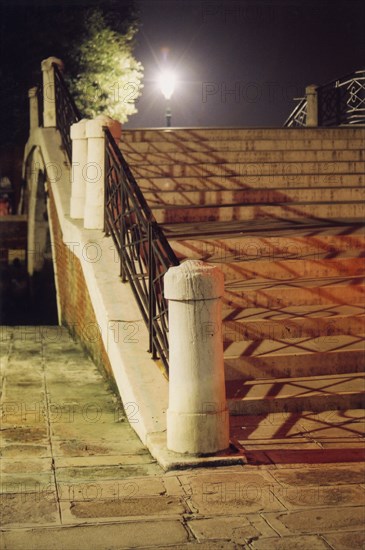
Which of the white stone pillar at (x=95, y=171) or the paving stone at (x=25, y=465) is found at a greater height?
the white stone pillar at (x=95, y=171)

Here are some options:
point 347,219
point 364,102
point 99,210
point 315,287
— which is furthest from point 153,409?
point 364,102

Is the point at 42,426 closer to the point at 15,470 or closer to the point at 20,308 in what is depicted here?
the point at 15,470

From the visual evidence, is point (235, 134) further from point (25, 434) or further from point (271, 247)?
point (25, 434)

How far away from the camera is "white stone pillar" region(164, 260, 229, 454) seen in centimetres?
623

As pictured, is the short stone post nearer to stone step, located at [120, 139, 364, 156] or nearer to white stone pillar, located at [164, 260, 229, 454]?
stone step, located at [120, 139, 364, 156]

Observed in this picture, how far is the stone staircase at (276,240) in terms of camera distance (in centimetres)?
777

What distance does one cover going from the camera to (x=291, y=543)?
15.8 ft

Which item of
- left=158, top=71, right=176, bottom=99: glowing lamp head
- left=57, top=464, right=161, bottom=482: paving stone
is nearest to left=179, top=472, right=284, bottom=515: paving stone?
left=57, top=464, right=161, bottom=482: paving stone

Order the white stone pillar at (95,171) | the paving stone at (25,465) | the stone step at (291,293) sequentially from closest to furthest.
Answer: the paving stone at (25,465) < the stone step at (291,293) < the white stone pillar at (95,171)

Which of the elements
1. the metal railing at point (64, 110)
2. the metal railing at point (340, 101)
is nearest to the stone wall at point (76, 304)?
the metal railing at point (64, 110)

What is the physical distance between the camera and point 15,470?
598 cm

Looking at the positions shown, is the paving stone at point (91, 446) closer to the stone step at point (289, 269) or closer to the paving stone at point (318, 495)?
the paving stone at point (318, 495)

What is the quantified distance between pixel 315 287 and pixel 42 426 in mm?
3221

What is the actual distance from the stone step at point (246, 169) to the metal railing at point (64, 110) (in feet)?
4.09
